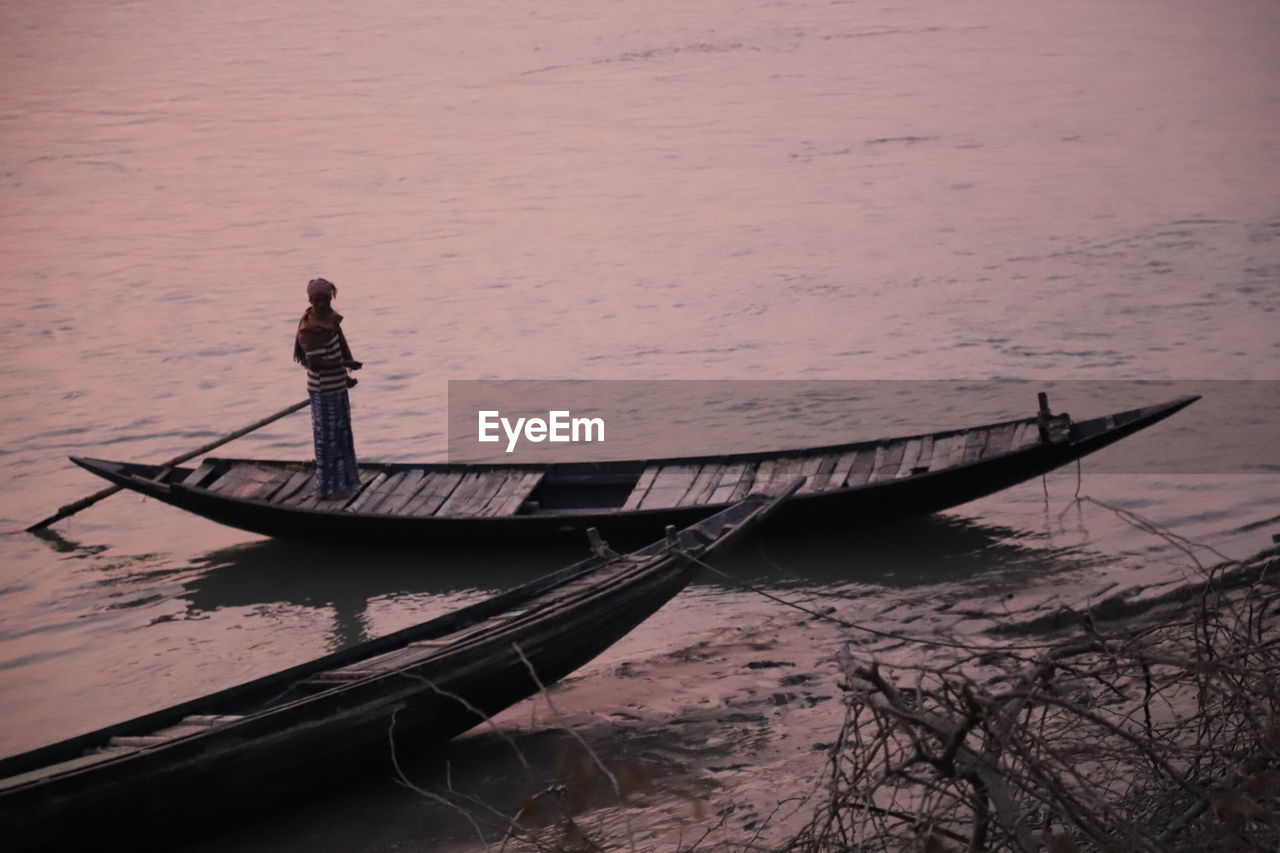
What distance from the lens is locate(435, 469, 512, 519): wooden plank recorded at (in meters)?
7.85

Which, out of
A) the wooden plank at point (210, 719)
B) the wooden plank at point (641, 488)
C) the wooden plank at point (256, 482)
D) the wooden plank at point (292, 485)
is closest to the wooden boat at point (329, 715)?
the wooden plank at point (210, 719)

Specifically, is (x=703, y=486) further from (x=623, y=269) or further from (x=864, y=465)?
(x=623, y=269)

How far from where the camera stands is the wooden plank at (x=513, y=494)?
304 inches

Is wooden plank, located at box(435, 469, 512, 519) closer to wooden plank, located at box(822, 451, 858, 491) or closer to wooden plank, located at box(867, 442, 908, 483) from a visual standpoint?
wooden plank, located at box(822, 451, 858, 491)

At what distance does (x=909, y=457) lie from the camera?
768 cm

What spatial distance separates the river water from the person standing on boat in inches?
22.1

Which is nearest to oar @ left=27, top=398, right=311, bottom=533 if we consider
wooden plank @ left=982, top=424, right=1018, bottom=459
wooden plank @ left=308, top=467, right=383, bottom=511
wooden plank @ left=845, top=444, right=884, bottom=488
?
wooden plank @ left=308, top=467, right=383, bottom=511

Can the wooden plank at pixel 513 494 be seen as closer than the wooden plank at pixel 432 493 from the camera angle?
Yes

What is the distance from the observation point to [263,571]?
859 cm

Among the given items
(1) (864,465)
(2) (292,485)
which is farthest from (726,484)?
(2) (292,485)

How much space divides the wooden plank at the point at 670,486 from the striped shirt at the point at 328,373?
1.76 meters

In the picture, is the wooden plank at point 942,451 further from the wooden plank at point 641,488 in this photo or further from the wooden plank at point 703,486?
the wooden plank at point 641,488

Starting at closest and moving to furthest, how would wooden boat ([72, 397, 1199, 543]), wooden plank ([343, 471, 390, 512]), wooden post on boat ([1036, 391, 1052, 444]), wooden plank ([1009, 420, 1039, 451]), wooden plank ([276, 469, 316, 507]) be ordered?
wooden post on boat ([1036, 391, 1052, 444]) < wooden boat ([72, 397, 1199, 543]) < wooden plank ([1009, 420, 1039, 451]) < wooden plank ([343, 471, 390, 512]) < wooden plank ([276, 469, 316, 507])

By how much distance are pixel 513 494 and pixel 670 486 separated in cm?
84
